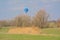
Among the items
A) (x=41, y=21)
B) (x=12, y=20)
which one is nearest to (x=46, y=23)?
(x=41, y=21)

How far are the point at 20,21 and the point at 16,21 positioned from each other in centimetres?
146

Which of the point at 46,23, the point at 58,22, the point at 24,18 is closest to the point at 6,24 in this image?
the point at 24,18

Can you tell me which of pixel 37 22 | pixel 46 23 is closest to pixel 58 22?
pixel 46 23

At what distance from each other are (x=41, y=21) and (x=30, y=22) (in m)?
4.58

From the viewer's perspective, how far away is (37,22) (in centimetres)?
5269

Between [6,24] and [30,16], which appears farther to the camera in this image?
[6,24]

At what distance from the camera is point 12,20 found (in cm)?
5516

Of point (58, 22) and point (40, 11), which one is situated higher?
point (40, 11)

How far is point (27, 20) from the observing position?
5194cm

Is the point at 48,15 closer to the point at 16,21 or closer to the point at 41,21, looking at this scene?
the point at 41,21

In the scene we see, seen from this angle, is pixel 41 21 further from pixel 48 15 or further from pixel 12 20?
pixel 12 20

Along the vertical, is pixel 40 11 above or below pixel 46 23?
above

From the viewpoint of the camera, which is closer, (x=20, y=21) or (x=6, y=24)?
(x=20, y=21)

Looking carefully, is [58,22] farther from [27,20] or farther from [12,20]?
[12,20]
